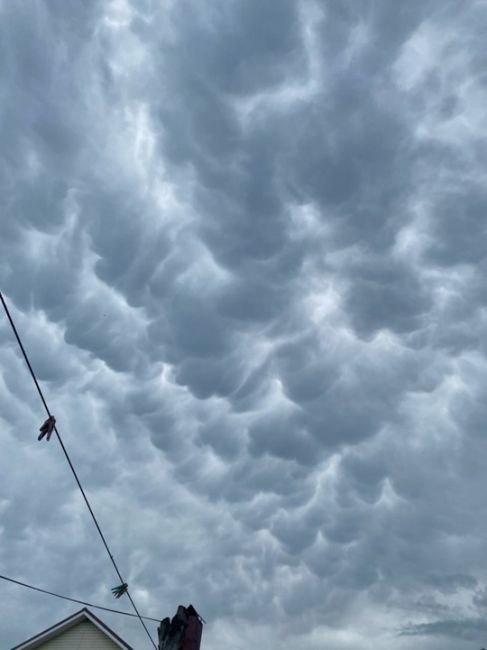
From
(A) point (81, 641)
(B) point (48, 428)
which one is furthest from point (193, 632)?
(A) point (81, 641)

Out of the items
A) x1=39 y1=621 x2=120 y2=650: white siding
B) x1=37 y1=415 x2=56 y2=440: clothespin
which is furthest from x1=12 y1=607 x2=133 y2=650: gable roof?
x1=37 y1=415 x2=56 y2=440: clothespin

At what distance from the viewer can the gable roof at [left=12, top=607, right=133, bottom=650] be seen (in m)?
28.8

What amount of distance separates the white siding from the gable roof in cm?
24

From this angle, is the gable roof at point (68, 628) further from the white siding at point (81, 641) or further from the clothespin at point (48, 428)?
the clothespin at point (48, 428)

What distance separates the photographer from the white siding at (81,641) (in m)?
29.5

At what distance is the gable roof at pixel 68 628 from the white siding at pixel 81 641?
0.80 feet

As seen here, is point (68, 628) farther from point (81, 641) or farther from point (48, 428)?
point (48, 428)

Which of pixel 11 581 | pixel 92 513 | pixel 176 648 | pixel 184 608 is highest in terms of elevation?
pixel 92 513

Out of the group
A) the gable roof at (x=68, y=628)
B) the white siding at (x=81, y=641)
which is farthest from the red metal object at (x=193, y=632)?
the white siding at (x=81, y=641)

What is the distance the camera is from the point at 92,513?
49.0 feet

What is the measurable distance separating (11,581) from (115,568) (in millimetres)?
3460

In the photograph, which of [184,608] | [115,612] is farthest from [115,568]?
[184,608]

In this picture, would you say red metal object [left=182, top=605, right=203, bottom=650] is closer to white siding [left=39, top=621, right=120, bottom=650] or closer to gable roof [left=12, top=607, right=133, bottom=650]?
gable roof [left=12, top=607, right=133, bottom=650]

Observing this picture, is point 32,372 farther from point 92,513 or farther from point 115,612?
point 115,612
